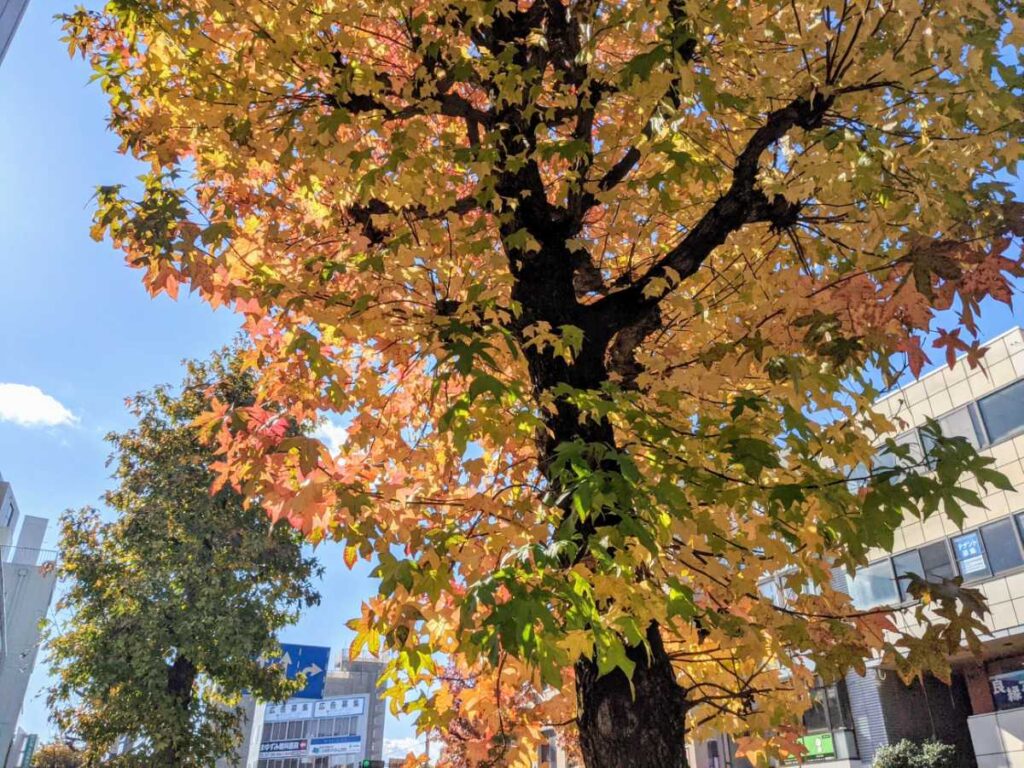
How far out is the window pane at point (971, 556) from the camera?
1664cm

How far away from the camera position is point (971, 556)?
17.0 m

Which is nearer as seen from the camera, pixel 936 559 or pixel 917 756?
pixel 917 756

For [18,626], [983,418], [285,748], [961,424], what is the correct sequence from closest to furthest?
1. [983,418]
2. [961,424]
3. [18,626]
4. [285,748]

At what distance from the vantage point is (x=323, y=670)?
4531cm

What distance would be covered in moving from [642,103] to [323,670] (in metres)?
48.4

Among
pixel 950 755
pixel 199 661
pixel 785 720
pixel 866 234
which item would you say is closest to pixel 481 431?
pixel 866 234

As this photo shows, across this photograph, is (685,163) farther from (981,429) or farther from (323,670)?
(323,670)

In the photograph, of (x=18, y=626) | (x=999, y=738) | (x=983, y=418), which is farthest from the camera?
(x=18, y=626)

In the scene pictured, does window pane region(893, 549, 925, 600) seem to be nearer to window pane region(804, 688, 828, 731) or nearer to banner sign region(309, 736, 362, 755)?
window pane region(804, 688, 828, 731)

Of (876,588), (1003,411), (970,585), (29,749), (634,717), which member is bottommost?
(29,749)

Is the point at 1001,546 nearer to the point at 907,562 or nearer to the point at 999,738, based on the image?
the point at 907,562

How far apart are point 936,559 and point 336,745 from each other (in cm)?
5404

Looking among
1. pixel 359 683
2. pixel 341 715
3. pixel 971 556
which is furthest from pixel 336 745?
pixel 971 556

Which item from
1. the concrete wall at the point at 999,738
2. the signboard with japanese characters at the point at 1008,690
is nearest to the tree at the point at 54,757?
the concrete wall at the point at 999,738
